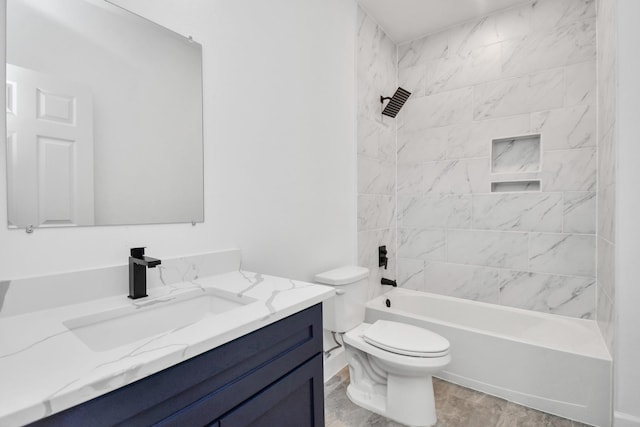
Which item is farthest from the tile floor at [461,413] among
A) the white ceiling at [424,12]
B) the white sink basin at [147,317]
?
the white ceiling at [424,12]

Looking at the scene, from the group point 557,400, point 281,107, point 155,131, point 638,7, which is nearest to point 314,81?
point 281,107

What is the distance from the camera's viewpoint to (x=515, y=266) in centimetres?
244

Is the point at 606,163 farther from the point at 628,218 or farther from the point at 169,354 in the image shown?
the point at 169,354

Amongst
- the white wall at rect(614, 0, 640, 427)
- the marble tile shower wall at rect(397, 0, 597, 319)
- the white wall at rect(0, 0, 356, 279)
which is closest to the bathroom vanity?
the white wall at rect(0, 0, 356, 279)

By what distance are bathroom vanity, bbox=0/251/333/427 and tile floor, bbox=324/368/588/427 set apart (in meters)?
0.80

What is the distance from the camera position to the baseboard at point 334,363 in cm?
211

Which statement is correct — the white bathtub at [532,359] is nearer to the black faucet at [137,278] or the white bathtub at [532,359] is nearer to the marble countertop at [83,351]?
the marble countertop at [83,351]

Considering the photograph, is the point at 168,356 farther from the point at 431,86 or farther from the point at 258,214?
the point at 431,86

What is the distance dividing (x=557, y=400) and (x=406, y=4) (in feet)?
9.36

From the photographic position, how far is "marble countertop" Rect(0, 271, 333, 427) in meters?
0.50

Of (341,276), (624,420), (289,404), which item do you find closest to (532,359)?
(624,420)

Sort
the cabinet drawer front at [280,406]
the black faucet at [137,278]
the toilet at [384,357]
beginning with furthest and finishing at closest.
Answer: the toilet at [384,357] < the black faucet at [137,278] < the cabinet drawer front at [280,406]

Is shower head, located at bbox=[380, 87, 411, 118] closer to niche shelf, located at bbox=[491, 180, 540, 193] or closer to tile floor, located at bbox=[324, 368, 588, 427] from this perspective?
niche shelf, located at bbox=[491, 180, 540, 193]

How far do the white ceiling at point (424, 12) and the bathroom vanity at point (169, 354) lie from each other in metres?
2.36
